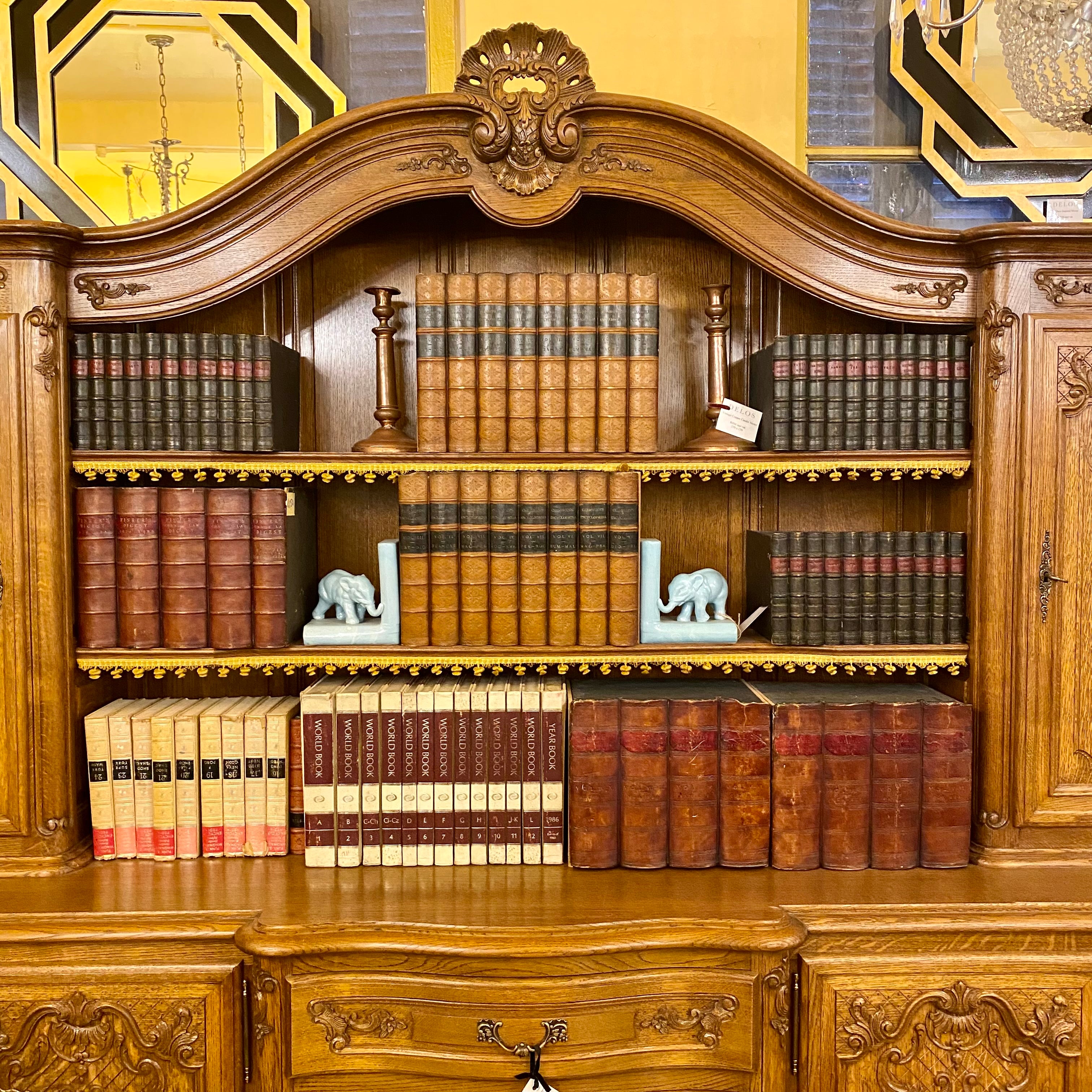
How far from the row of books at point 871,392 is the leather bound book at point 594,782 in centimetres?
74

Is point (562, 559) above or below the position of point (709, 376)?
below

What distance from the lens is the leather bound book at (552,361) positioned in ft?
6.97

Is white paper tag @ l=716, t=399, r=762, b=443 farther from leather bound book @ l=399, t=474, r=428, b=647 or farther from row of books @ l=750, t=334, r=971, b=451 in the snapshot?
leather bound book @ l=399, t=474, r=428, b=647

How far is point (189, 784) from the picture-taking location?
218 cm

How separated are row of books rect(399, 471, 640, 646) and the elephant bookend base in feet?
0.12

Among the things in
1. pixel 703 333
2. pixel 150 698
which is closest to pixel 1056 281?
Result: pixel 703 333

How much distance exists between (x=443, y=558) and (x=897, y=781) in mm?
1140

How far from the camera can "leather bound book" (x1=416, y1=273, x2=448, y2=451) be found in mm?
2111

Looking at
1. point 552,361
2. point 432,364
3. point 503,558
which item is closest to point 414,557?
point 503,558

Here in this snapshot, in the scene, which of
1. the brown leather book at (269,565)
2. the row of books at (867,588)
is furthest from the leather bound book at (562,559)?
the brown leather book at (269,565)

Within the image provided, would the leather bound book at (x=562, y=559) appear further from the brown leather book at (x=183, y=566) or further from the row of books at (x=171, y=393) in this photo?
the brown leather book at (x=183, y=566)

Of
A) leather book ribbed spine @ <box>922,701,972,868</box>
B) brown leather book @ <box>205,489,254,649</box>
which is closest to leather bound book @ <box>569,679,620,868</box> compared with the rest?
leather book ribbed spine @ <box>922,701,972,868</box>

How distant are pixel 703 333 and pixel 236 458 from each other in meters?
1.22

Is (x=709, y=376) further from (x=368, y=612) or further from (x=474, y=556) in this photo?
(x=368, y=612)
